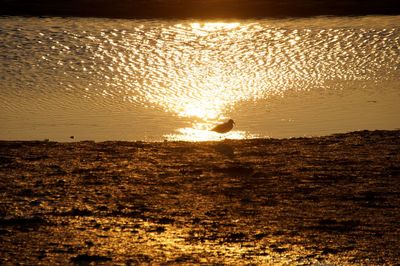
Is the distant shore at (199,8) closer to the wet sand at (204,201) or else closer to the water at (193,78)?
the water at (193,78)

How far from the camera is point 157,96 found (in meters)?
18.0

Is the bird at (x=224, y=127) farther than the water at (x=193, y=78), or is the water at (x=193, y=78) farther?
the water at (x=193, y=78)

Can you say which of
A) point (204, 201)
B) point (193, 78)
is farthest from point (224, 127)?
point (193, 78)

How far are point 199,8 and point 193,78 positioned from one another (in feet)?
38.1

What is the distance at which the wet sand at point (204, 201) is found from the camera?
9000mm

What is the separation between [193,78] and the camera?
64.8ft

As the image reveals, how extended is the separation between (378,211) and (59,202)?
3770mm

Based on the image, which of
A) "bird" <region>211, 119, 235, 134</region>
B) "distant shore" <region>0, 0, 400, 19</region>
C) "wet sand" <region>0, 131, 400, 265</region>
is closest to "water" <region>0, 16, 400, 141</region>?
"bird" <region>211, 119, 235, 134</region>

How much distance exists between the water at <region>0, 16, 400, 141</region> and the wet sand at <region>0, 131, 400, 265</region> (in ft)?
4.88

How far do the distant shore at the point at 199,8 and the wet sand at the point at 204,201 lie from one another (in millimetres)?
16055

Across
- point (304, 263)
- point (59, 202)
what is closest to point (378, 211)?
point (304, 263)

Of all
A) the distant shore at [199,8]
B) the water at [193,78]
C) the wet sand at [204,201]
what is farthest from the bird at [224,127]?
the distant shore at [199,8]

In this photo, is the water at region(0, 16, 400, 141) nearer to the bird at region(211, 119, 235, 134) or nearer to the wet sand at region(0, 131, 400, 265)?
the bird at region(211, 119, 235, 134)

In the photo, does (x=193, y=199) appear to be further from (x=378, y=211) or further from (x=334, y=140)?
(x=334, y=140)
